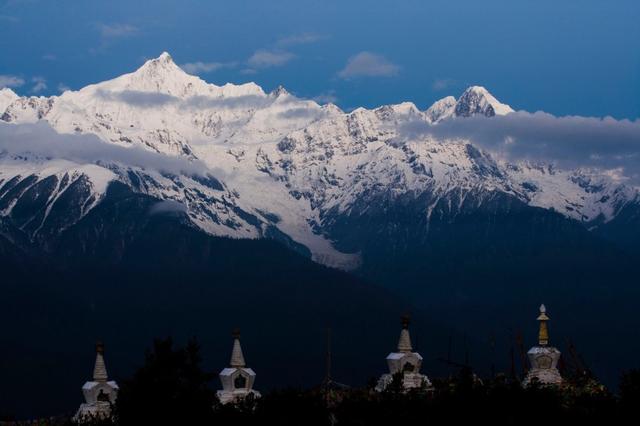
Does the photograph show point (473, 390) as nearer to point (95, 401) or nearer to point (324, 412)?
point (324, 412)

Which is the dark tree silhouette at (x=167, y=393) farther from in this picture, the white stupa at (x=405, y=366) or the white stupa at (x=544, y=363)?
the white stupa at (x=544, y=363)

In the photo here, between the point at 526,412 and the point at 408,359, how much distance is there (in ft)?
70.4

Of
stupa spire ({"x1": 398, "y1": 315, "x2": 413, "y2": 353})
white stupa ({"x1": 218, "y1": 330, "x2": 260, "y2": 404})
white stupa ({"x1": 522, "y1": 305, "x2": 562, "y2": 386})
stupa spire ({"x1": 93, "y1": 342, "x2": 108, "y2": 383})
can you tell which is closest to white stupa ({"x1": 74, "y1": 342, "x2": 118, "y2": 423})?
stupa spire ({"x1": 93, "y1": 342, "x2": 108, "y2": 383})

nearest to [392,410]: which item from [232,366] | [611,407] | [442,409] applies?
[442,409]

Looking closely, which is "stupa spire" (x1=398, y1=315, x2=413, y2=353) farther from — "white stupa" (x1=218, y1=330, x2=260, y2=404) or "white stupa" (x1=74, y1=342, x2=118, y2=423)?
"white stupa" (x1=74, y1=342, x2=118, y2=423)

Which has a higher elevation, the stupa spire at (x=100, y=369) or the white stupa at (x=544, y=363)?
the stupa spire at (x=100, y=369)

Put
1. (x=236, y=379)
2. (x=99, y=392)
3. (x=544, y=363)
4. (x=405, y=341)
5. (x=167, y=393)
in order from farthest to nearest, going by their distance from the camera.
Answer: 1. (x=99, y=392)
2. (x=236, y=379)
3. (x=405, y=341)
4. (x=544, y=363)
5. (x=167, y=393)

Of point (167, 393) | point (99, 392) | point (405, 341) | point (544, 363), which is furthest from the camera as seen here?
point (99, 392)

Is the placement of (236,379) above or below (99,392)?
above

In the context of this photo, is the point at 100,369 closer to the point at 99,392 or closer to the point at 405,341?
the point at 99,392

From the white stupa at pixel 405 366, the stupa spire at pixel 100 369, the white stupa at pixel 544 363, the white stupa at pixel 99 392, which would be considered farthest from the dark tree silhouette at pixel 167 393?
the white stupa at pixel 544 363

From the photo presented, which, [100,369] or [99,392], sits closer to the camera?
[99,392]

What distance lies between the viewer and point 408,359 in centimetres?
12812

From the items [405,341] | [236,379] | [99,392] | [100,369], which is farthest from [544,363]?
[100,369]
